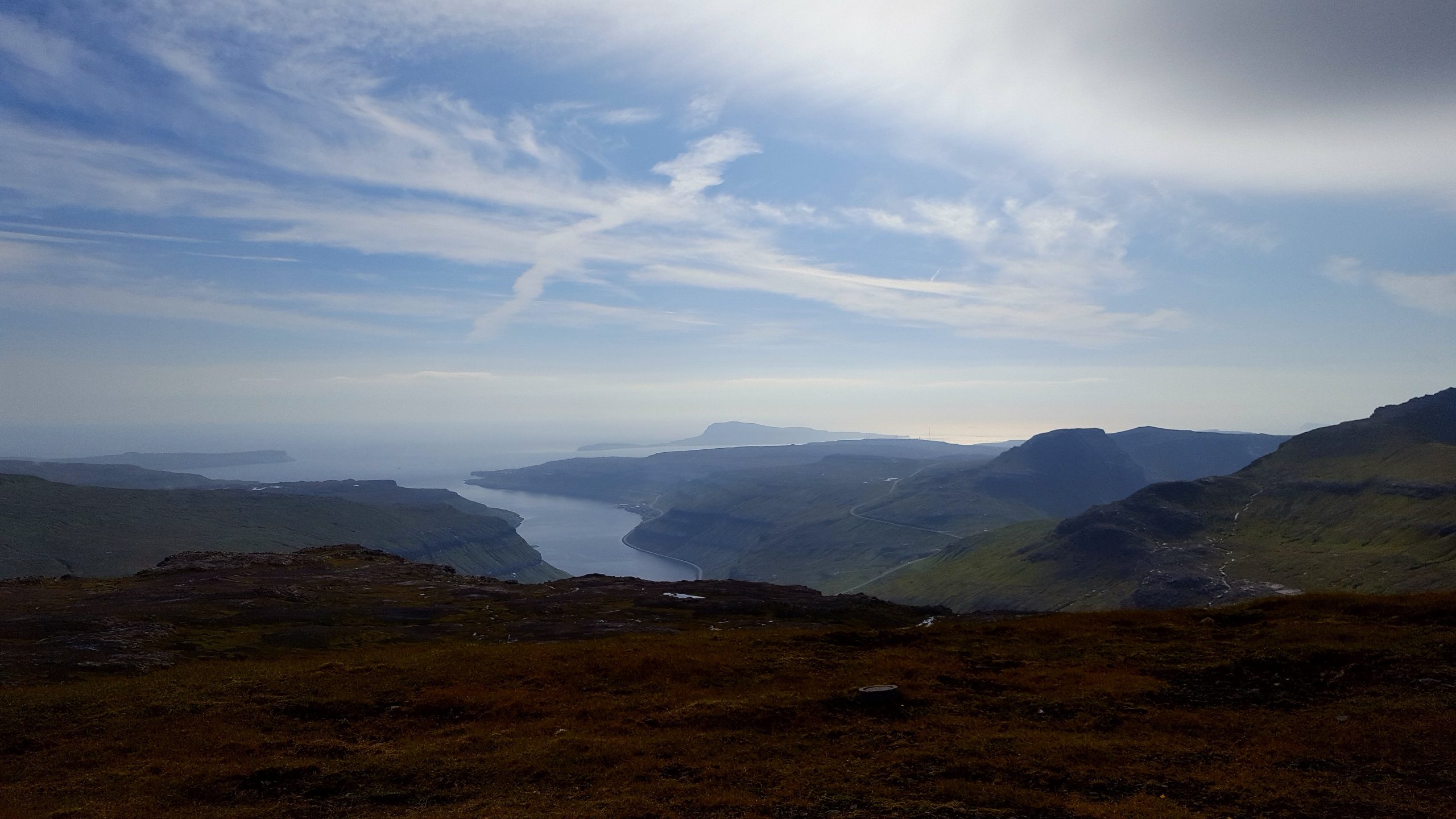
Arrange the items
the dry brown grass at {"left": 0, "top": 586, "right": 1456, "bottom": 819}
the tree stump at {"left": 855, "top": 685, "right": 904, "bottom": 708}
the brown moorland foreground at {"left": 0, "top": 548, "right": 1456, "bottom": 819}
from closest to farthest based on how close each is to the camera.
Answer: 1. the dry brown grass at {"left": 0, "top": 586, "right": 1456, "bottom": 819}
2. the brown moorland foreground at {"left": 0, "top": 548, "right": 1456, "bottom": 819}
3. the tree stump at {"left": 855, "top": 685, "right": 904, "bottom": 708}

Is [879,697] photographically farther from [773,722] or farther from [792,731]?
[773,722]

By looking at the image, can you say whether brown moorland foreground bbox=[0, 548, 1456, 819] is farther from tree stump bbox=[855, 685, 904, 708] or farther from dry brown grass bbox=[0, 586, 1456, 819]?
tree stump bbox=[855, 685, 904, 708]

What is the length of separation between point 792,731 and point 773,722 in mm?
1433

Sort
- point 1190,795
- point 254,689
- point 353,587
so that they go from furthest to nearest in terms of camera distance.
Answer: point 353,587 → point 254,689 → point 1190,795

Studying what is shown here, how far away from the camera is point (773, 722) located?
36.5 meters

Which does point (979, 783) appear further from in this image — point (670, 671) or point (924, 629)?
point (924, 629)

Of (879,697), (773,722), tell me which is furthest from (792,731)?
(879,697)

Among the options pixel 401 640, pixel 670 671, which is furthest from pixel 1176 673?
pixel 401 640

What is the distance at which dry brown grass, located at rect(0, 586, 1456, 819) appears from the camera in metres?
27.8

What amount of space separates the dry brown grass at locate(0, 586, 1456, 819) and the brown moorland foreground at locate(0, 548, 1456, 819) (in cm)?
16

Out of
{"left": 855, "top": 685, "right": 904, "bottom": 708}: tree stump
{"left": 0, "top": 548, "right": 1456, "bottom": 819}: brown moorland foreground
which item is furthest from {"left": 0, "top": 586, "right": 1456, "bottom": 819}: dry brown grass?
{"left": 855, "top": 685, "right": 904, "bottom": 708}: tree stump

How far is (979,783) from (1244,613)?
41.1 meters

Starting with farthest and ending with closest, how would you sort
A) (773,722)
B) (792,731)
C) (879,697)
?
(879,697) < (773,722) < (792,731)

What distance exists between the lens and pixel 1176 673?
42031 millimetres
